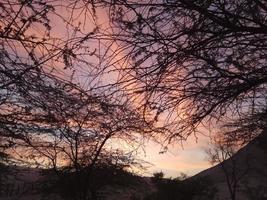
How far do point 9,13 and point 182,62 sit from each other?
2416 millimetres

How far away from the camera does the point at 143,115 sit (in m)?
8.24

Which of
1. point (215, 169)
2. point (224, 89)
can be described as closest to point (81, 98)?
point (224, 89)

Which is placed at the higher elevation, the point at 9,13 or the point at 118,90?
the point at 9,13

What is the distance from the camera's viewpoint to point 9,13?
24.7ft

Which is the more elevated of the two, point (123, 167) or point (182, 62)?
point (123, 167)

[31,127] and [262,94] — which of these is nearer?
[262,94]

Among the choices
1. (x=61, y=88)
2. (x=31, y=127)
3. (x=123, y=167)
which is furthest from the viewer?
(x=123, y=167)

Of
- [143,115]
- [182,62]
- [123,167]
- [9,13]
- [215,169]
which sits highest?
[215,169]

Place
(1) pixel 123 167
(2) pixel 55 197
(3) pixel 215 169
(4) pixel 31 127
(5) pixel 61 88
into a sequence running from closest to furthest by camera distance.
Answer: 1. (5) pixel 61 88
2. (4) pixel 31 127
3. (1) pixel 123 167
4. (2) pixel 55 197
5. (3) pixel 215 169

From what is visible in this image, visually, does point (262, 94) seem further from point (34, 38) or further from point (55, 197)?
point (55, 197)

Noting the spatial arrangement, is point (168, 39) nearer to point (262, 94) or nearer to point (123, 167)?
point (262, 94)

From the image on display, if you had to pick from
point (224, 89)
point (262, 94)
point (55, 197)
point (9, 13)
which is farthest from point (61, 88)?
point (55, 197)

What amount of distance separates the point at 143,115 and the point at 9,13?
7.61 feet

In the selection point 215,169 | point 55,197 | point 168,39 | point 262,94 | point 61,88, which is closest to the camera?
point 168,39
